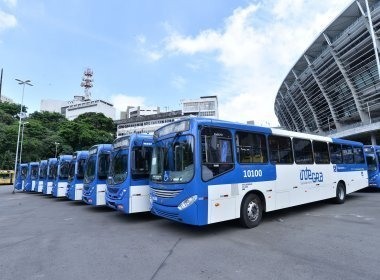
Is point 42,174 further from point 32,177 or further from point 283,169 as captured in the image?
point 283,169

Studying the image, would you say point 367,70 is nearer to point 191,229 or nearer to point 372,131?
point 372,131

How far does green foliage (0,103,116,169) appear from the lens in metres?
47.4

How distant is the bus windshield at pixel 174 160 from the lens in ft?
22.1

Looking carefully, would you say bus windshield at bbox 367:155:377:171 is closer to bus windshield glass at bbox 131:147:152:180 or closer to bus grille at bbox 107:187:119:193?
bus windshield glass at bbox 131:147:152:180

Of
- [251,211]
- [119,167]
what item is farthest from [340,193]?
[119,167]

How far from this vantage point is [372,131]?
3198cm

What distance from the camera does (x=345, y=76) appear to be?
116 ft

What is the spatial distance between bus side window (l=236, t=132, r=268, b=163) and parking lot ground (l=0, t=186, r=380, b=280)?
6.26ft

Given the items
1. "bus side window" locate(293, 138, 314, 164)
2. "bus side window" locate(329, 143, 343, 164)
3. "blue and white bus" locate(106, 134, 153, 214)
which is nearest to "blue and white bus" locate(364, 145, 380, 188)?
"bus side window" locate(329, 143, 343, 164)

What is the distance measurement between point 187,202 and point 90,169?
7.30 m

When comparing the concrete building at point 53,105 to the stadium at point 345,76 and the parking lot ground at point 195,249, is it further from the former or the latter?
the parking lot ground at point 195,249

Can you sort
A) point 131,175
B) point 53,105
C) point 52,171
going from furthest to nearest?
point 53,105
point 52,171
point 131,175

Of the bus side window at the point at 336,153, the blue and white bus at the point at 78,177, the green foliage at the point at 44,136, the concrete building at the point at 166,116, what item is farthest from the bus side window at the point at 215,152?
the concrete building at the point at 166,116

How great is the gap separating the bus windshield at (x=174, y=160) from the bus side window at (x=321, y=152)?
6090 mm
